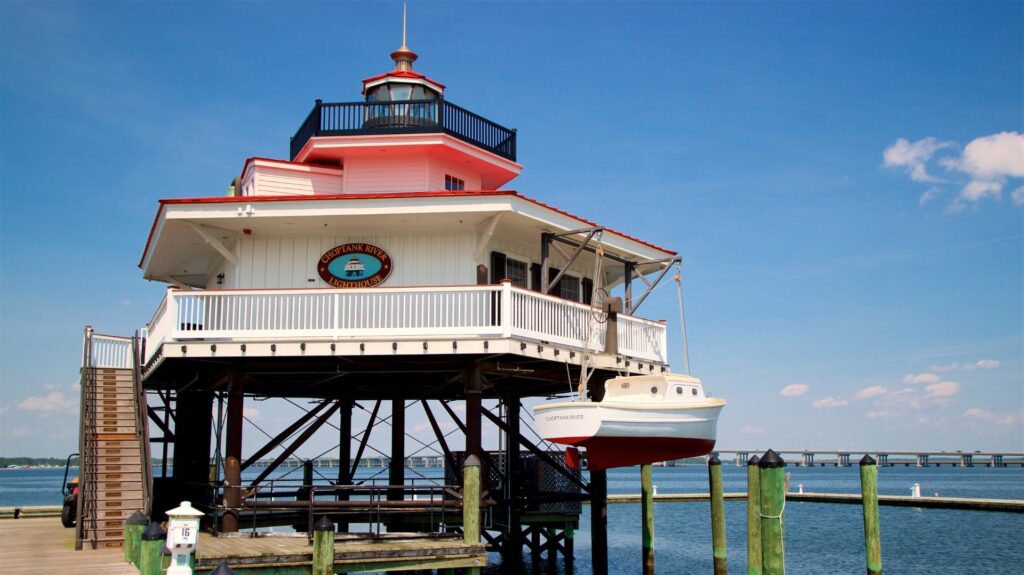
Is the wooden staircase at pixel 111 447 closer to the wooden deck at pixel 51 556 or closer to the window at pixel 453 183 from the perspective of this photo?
the wooden deck at pixel 51 556

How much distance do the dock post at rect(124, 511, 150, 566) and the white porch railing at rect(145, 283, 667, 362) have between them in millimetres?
5315

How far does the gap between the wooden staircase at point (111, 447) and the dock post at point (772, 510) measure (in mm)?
13250

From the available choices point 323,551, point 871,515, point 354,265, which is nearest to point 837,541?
point 871,515

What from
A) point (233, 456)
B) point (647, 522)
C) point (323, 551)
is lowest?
point (647, 522)

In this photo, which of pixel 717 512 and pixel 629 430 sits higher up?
pixel 629 430

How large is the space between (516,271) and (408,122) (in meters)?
5.41

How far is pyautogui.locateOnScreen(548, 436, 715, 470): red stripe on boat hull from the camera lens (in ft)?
67.3

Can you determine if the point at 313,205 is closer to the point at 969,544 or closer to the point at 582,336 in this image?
the point at 582,336

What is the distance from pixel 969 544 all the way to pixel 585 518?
2346 cm

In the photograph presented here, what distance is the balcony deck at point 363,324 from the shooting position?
20.5 meters

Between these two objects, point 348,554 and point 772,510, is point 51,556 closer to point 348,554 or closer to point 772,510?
point 348,554

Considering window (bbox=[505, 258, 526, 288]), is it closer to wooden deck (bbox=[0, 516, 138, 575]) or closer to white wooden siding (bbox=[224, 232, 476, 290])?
white wooden siding (bbox=[224, 232, 476, 290])

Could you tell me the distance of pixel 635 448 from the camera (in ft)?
68.2

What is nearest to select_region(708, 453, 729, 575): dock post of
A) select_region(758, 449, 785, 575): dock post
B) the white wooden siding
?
select_region(758, 449, 785, 575): dock post
